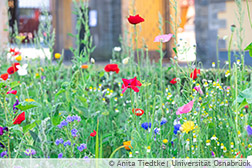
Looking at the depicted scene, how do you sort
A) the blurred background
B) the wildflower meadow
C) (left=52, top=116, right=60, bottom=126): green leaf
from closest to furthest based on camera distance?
the wildflower meadow < (left=52, top=116, right=60, bottom=126): green leaf < the blurred background

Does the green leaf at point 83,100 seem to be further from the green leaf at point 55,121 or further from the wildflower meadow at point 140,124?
the green leaf at point 55,121

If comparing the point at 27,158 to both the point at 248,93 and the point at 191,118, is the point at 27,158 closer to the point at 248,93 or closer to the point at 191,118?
the point at 191,118

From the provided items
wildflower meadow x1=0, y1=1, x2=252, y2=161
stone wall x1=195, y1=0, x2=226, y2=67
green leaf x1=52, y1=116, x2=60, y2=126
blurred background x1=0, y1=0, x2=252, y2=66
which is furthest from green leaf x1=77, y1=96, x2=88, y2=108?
stone wall x1=195, y1=0, x2=226, y2=67

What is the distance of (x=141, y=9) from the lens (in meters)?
10.3

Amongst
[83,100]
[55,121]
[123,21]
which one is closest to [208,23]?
[123,21]

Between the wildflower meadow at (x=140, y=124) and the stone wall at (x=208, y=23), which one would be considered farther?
the stone wall at (x=208, y=23)

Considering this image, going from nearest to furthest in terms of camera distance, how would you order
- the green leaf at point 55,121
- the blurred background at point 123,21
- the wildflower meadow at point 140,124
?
the wildflower meadow at point 140,124
the green leaf at point 55,121
the blurred background at point 123,21

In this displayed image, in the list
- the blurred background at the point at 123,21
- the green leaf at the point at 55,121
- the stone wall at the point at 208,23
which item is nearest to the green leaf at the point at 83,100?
the green leaf at the point at 55,121

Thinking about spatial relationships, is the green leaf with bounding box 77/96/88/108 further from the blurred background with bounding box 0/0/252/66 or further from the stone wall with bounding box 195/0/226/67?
the stone wall with bounding box 195/0/226/67

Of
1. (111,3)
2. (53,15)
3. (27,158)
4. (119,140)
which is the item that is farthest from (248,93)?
(53,15)

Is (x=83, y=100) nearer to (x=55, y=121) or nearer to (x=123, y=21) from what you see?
(x=55, y=121)

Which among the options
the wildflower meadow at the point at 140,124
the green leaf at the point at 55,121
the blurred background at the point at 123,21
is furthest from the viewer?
the blurred background at the point at 123,21

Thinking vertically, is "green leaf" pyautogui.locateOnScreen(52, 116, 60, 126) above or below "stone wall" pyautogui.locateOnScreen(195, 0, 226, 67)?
below

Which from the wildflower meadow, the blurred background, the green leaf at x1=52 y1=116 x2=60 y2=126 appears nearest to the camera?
the wildflower meadow
